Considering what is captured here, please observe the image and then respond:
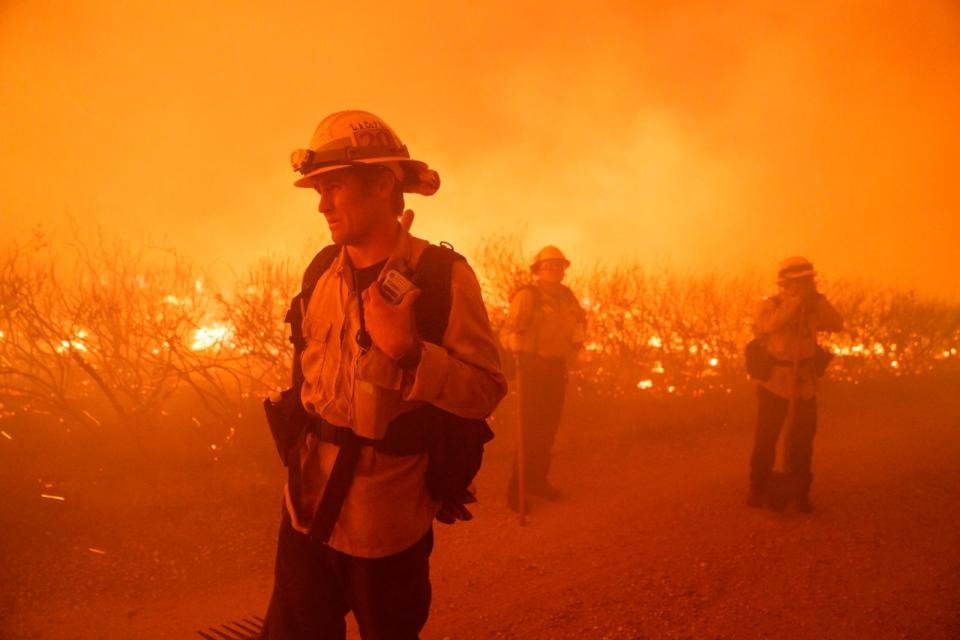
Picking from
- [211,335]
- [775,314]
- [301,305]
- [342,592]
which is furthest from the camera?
[211,335]

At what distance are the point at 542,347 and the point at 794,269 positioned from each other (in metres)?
2.49

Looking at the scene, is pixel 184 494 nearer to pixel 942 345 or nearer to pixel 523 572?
pixel 523 572

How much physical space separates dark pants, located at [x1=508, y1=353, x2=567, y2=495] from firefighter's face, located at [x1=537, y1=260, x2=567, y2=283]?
823mm

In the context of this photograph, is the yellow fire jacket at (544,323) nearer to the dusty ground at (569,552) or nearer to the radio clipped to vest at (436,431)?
the dusty ground at (569,552)

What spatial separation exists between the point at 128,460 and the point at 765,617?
578 cm

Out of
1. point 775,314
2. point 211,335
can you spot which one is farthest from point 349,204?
point 211,335

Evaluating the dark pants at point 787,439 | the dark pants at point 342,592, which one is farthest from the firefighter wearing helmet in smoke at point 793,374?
the dark pants at point 342,592

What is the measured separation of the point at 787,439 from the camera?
5184 millimetres

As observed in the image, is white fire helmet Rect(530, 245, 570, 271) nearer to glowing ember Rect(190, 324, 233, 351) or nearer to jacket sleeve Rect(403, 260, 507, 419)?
jacket sleeve Rect(403, 260, 507, 419)

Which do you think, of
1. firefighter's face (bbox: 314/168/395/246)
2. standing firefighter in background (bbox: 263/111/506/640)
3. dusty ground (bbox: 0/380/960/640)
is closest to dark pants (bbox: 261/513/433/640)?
standing firefighter in background (bbox: 263/111/506/640)

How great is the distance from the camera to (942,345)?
1190 centimetres

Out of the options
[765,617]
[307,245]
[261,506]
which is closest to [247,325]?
[307,245]

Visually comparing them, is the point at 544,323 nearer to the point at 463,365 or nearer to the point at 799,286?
the point at 799,286

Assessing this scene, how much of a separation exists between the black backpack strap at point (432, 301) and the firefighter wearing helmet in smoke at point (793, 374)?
4323mm
